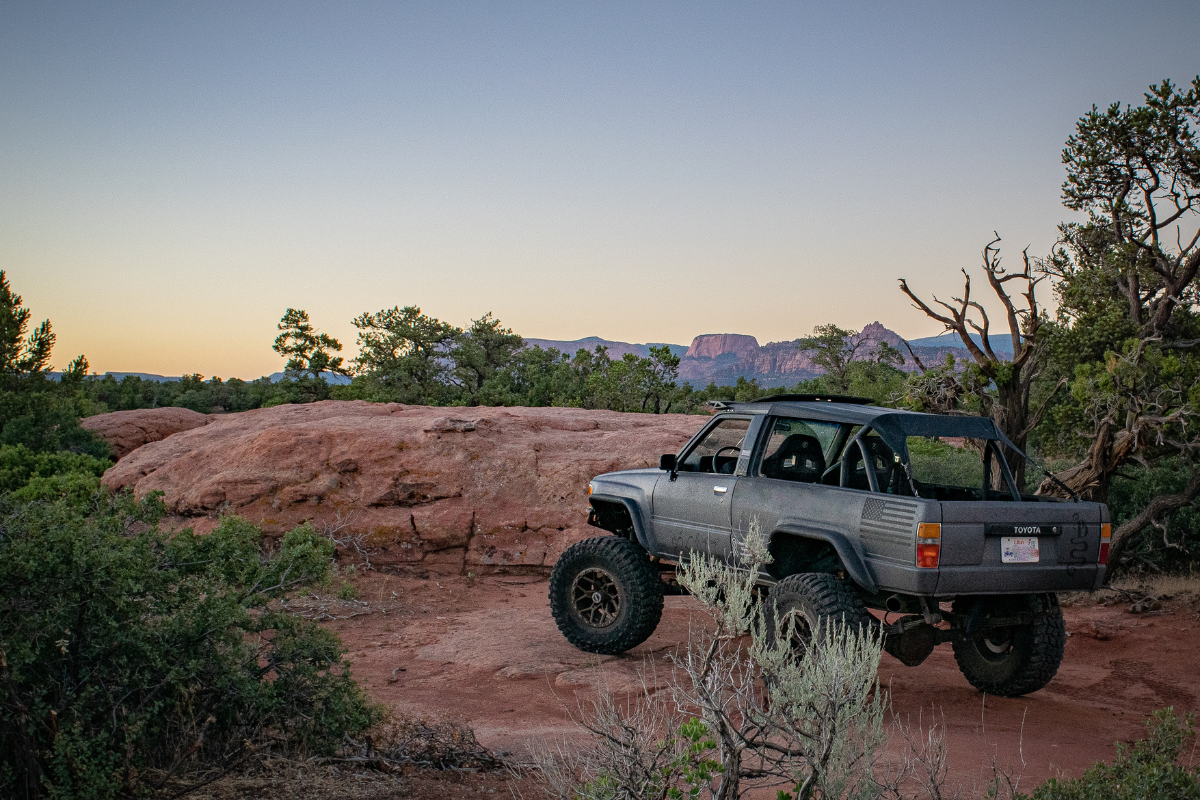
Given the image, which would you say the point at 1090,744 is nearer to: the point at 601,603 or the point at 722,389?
the point at 601,603

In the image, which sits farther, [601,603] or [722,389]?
[722,389]

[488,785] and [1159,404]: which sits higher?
[1159,404]

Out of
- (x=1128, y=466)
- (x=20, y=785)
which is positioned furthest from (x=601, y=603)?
(x=1128, y=466)

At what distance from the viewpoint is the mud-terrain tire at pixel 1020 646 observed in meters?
6.04

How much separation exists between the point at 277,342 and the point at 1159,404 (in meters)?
28.8

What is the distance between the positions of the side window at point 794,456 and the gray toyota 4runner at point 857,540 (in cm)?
1

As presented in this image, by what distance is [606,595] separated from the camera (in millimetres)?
7449

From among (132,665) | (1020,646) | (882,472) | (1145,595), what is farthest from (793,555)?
(1145,595)

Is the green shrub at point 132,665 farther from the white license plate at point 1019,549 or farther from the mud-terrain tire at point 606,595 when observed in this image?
the white license plate at point 1019,549

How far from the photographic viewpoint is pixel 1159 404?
10.5m

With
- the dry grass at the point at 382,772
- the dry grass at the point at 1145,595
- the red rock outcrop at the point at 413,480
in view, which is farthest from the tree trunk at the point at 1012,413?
the dry grass at the point at 382,772

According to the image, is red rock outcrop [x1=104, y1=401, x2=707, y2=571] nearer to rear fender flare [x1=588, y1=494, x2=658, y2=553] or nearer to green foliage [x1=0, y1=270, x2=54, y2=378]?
rear fender flare [x1=588, y1=494, x2=658, y2=553]

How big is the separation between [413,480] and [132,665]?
8.31 metres

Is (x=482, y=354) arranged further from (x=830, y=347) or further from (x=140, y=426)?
(x=830, y=347)
